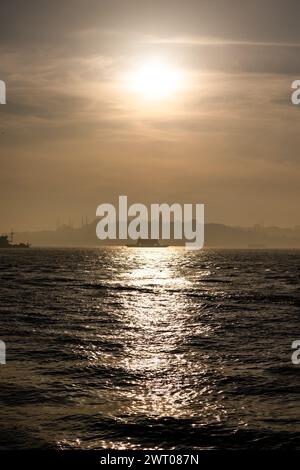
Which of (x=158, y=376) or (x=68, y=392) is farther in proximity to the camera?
(x=158, y=376)

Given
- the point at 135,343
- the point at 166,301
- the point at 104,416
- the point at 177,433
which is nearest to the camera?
the point at 177,433

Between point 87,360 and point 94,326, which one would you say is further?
point 94,326

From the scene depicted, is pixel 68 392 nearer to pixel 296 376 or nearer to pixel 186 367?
pixel 186 367

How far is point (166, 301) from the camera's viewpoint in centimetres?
5097

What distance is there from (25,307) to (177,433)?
29.7 metres

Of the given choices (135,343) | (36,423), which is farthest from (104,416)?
(135,343)

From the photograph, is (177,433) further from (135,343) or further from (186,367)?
(135,343)

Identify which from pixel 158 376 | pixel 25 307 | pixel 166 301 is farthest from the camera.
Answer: pixel 166 301

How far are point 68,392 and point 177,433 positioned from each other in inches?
194

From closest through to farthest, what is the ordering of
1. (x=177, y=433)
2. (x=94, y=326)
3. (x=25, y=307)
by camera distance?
(x=177, y=433)
(x=94, y=326)
(x=25, y=307)

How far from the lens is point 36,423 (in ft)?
45.8

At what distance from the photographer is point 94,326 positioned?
105 feet
